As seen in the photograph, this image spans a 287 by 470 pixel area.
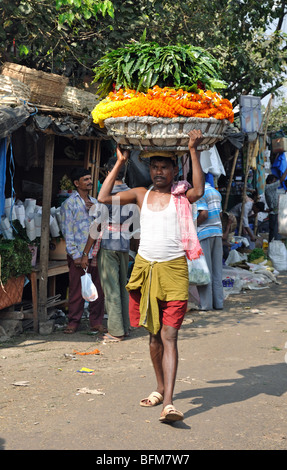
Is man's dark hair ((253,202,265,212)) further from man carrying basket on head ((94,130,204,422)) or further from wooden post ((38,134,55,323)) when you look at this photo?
man carrying basket on head ((94,130,204,422))

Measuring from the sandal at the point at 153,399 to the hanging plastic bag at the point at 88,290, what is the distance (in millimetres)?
2568

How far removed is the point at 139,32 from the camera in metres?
10.9

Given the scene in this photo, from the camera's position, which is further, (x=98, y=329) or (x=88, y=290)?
(x=98, y=329)

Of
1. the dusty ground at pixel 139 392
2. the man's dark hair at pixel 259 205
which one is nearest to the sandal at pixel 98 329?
the dusty ground at pixel 139 392

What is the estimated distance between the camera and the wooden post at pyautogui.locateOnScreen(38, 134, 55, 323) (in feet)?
25.4

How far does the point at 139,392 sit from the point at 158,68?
2.64 metres

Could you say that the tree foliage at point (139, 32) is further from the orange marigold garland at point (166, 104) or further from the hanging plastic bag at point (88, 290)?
the orange marigold garland at point (166, 104)

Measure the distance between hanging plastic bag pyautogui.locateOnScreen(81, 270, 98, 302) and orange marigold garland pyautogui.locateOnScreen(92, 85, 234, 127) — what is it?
3012mm

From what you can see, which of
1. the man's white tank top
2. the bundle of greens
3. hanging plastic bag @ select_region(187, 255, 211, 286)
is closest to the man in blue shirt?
the bundle of greens

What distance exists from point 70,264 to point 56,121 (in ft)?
5.90

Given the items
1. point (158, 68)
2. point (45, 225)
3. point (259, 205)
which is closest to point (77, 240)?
point (45, 225)

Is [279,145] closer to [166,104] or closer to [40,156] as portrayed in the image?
[40,156]

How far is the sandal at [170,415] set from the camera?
4.21 m

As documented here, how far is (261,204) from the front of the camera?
14961 mm
